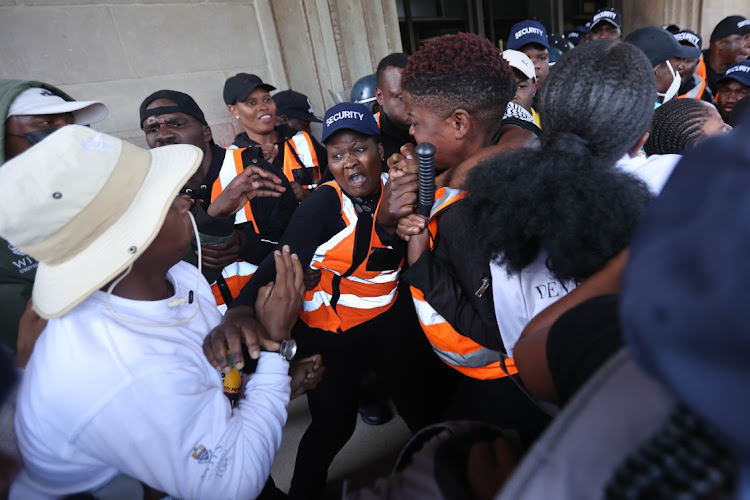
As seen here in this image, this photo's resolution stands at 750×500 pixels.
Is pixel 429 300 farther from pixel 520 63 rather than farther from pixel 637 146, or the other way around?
pixel 520 63

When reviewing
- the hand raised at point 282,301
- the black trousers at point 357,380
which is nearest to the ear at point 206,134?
the black trousers at point 357,380

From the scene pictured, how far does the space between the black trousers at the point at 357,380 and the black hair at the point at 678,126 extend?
1.37 m

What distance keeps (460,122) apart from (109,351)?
1294 mm

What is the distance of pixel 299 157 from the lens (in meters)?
2.86

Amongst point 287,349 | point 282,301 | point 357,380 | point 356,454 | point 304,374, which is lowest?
point 356,454

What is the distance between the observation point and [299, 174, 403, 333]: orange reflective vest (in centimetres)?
186

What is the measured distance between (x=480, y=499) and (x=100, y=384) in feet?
2.72

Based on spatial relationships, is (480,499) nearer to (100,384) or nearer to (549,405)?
(549,405)

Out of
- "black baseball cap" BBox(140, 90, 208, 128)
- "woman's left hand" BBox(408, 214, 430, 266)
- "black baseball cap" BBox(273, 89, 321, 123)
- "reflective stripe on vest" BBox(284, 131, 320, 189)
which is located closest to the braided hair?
"woman's left hand" BBox(408, 214, 430, 266)

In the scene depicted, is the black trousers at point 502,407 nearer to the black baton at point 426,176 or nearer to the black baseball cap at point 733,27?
the black baton at point 426,176

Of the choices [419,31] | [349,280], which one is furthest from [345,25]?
[419,31]

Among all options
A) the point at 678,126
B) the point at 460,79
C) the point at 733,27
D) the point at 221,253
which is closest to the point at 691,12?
the point at 733,27

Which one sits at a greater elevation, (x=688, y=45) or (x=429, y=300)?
(x=688, y=45)

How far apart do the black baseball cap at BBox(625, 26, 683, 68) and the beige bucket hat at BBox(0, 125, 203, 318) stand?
124 inches
